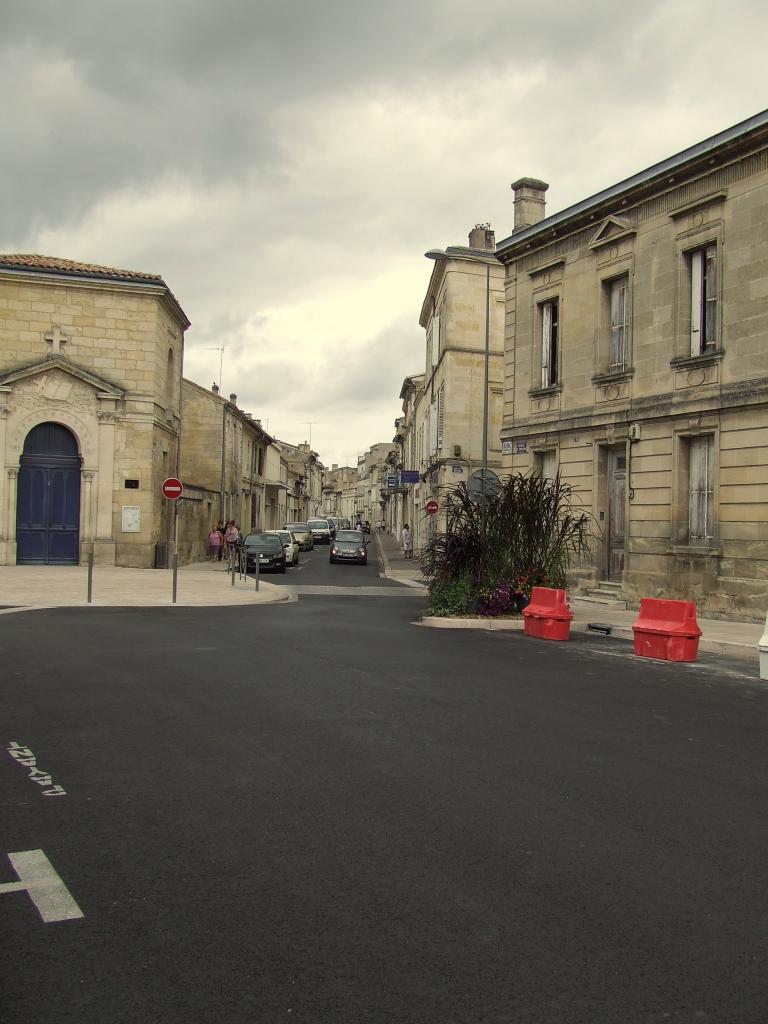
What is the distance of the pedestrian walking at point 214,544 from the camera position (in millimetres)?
36028

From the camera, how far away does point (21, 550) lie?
88.6 feet

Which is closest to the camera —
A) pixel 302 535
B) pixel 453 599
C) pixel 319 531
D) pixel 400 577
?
pixel 453 599

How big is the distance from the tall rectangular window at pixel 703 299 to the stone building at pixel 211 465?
1938cm

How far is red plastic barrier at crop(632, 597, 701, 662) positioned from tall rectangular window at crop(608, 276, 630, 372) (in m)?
8.33

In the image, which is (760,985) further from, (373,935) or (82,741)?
(82,741)

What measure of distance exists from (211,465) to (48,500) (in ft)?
53.7

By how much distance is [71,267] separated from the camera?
28172 mm

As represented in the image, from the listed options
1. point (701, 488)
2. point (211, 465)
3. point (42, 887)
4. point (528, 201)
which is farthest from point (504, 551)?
point (211, 465)

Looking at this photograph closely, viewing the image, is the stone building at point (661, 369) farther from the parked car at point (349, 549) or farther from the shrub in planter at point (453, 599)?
the parked car at point (349, 549)

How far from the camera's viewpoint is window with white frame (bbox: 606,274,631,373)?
18.8 m

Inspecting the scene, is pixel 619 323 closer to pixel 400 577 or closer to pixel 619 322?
pixel 619 322

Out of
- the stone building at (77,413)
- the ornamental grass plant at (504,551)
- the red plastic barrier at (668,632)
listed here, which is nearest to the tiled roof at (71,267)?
the stone building at (77,413)

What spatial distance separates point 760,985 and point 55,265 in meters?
29.4

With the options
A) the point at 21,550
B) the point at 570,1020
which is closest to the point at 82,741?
the point at 570,1020
